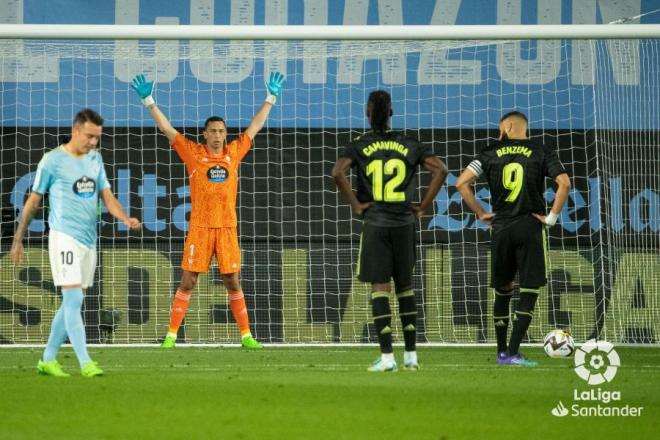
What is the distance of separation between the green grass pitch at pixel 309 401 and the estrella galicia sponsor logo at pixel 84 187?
121 centimetres

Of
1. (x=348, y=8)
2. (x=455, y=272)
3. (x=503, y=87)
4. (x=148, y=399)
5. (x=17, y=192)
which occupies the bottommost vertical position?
(x=148, y=399)

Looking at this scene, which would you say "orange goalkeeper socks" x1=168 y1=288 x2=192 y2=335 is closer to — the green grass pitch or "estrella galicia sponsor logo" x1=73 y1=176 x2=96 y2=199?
the green grass pitch

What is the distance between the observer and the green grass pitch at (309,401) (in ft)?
18.1

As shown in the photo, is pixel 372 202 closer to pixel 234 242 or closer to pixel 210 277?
pixel 234 242

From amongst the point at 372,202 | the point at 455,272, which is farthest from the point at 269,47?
the point at 372,202

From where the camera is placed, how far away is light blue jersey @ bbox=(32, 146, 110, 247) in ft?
26.7

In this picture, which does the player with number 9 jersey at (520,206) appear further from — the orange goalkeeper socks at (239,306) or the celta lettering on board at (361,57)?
the celta lettering on board at (361,57)

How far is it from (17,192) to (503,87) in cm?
557

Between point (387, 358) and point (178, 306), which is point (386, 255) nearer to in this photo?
point (387, 358)

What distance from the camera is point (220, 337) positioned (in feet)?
43.2

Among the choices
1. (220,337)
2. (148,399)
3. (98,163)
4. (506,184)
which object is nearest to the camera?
(148,399)

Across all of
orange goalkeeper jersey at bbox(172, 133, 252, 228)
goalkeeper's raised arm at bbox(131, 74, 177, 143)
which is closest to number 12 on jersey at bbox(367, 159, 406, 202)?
goalkeeper's raised arm at bbox(131, 74, 177, 143)

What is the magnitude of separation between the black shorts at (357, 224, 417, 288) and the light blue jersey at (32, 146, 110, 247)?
1.85 metres

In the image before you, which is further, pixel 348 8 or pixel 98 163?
pixel 348 8
